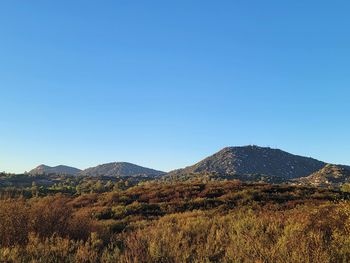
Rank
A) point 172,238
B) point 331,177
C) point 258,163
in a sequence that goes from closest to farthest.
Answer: point 172,238 → point 331,177 → point 258,163

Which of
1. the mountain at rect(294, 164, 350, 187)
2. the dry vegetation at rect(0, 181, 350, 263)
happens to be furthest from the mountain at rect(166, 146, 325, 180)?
the dry vegetation at rect(0, 181, 350, 263)

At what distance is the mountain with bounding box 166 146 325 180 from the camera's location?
127 metres

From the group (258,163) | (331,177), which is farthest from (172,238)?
(258,163)

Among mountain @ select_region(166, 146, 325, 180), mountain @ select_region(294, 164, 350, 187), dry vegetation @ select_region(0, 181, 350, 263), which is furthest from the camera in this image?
mountain @ select_region(166, 146, 325, 180)

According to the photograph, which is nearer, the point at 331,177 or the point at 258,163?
the point at 331,177

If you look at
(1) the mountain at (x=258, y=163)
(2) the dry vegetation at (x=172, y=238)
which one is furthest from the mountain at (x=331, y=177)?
(2) the dry vegetation at (x=172, y=238)

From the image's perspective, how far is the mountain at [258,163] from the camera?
417ft

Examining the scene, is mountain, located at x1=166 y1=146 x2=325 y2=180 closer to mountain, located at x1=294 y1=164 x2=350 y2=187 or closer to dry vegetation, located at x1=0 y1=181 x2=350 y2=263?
mountain, located at x1=294 y1=164 x2=350 y2=187

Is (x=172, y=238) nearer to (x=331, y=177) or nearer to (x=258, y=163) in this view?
(x=331, y=177)

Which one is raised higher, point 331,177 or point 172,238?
point 331,177

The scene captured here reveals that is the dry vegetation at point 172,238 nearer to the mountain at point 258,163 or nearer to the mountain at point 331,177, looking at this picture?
the mountain at point 331,177

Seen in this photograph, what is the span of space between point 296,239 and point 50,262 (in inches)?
211

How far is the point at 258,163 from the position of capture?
133 meters

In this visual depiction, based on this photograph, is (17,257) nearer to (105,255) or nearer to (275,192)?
(105,255)
